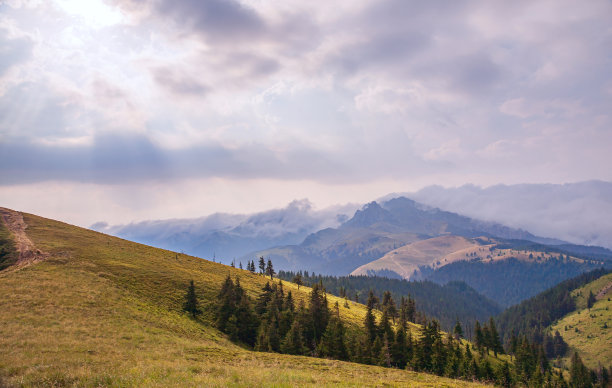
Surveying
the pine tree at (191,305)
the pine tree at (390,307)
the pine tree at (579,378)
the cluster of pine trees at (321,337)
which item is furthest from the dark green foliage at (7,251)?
the pine tree at (579,378)

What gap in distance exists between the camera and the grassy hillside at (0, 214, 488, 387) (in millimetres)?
16344

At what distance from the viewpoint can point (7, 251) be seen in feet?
173

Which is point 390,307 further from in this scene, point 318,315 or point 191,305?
point 191,305

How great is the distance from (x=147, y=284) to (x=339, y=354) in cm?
3945

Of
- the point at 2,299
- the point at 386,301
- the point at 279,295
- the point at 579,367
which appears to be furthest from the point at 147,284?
the point at 579,367

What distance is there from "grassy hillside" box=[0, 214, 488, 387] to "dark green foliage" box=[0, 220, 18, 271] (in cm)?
371

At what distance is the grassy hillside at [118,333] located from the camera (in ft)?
53.6

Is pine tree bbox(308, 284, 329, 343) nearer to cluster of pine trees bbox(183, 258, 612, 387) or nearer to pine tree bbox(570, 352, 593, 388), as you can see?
cluster of pine trees bbox(183, 258, 612, 387)

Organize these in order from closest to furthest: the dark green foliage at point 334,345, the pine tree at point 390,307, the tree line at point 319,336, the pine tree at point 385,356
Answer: the tree line at point 319,336
the dark green foliage at point 334,345
the pine tree at point 385,356
the pine tree at point 390,307

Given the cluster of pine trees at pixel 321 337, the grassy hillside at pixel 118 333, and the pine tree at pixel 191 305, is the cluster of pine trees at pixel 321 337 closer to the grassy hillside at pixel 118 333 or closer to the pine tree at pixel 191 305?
the pine tree at pixel 191 305

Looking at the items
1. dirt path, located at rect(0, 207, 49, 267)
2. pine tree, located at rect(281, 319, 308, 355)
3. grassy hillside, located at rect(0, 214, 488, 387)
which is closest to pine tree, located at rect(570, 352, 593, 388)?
pine tree, located at rect(281, 319, 308, 355)

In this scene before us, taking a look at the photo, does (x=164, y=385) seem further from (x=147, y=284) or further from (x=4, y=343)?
(x=147, y=284)

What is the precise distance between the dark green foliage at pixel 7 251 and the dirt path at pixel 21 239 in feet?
2.19

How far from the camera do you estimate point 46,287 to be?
41.7 m
